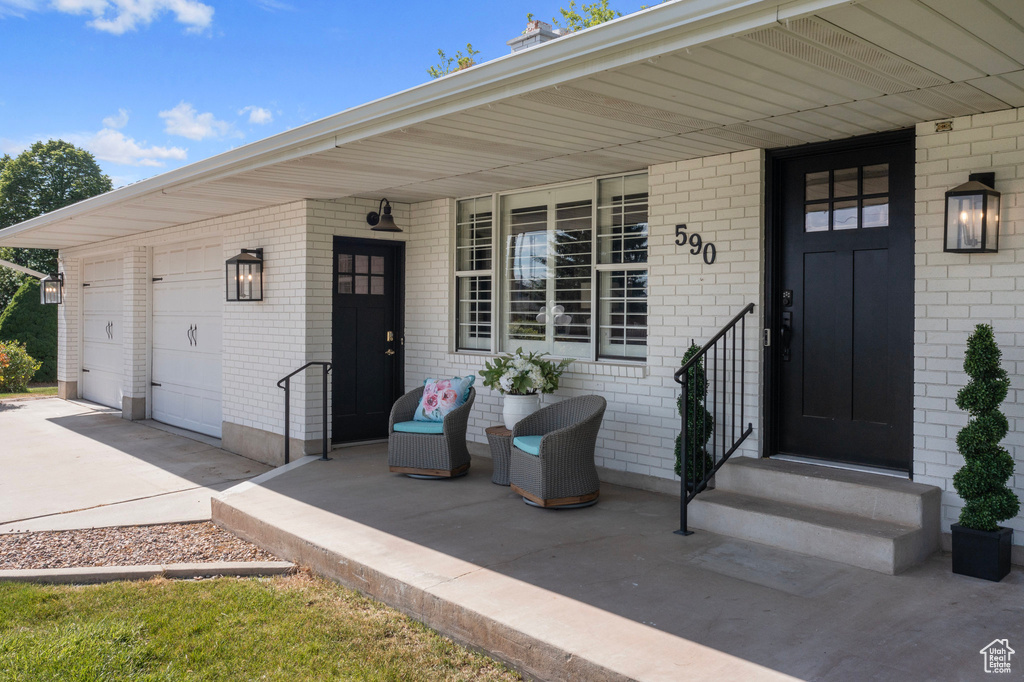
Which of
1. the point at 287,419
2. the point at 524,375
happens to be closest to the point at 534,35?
the point at 524,375

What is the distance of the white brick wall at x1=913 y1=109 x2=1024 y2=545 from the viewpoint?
3.94m

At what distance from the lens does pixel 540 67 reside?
3434 millimetres

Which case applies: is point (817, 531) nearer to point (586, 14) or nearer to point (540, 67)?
point (540, 67)

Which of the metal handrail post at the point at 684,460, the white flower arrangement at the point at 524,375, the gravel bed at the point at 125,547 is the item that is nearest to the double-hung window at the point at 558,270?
the white flower arrangement at the point at 524,375

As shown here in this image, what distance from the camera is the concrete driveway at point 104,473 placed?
5.50 m

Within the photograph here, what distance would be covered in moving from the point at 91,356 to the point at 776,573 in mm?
11457

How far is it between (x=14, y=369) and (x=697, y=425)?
13357 millimetres

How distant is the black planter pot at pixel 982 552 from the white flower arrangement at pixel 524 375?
2911 mm

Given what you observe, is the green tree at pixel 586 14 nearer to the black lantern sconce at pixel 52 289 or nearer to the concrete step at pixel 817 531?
the black lantern sconce at pixel 52 289

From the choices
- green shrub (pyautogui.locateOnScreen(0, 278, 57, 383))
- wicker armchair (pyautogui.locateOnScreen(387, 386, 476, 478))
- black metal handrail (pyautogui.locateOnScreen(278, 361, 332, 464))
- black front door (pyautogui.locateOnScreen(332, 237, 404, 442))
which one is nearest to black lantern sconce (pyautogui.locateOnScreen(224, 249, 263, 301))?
black front door (pyautogui.locateOnScreen(332, 237, 404, 442))

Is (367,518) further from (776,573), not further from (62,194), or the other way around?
(62,194)

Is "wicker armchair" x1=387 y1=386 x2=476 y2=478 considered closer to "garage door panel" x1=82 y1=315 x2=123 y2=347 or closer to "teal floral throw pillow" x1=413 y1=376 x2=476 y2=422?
"teal floral throw pillow" x1=413 y1=376 x2=476 y2=422

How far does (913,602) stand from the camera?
340 cm

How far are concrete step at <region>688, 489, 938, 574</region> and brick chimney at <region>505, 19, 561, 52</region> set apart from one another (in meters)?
4.19
